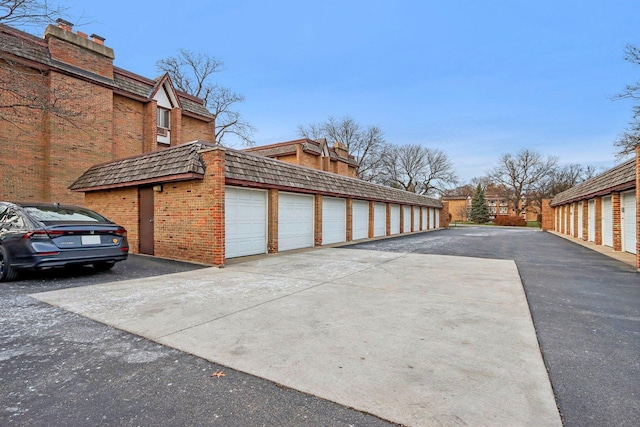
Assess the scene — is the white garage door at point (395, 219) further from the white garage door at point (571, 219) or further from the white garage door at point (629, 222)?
the white garage door at point (629, 222)

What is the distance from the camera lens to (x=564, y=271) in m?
7.47

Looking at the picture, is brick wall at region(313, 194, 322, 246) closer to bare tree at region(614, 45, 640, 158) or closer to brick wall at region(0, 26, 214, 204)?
brick wall at region(0, 26, 214, 204)

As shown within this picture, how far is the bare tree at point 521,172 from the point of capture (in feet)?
158

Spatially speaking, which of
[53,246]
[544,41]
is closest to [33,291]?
[53,246]

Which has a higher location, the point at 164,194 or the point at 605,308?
the point at 164,194

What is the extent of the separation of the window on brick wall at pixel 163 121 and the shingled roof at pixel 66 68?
3.85 ft

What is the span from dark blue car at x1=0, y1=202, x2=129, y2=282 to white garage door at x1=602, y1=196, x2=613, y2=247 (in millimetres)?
17096

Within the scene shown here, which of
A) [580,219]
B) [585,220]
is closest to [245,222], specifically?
[585,220]

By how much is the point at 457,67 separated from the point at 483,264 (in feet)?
53.4

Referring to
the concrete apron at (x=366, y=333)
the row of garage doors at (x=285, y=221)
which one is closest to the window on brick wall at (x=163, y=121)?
the row of garage doors at (x=285, y=221)

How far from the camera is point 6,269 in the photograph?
5.52 meters

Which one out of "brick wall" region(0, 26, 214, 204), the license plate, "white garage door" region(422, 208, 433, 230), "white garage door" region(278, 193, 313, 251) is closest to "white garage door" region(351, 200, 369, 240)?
"white garage door" region(278, 193, 313, 251)

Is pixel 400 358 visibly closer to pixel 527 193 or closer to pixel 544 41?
pixel 544 41

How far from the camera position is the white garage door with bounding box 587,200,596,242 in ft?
48.5
